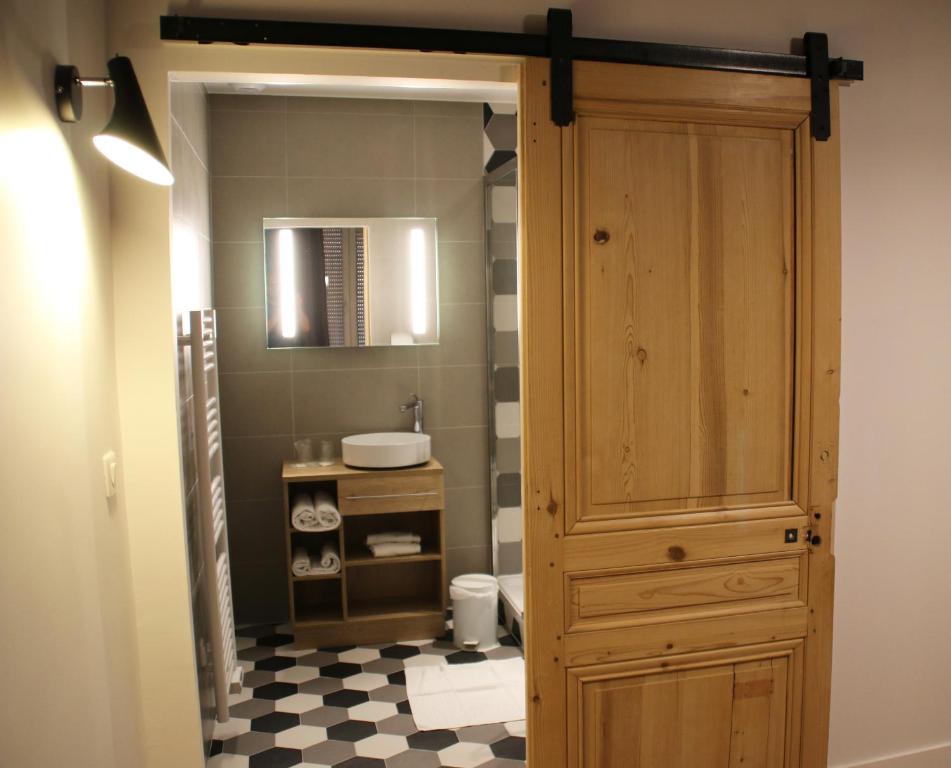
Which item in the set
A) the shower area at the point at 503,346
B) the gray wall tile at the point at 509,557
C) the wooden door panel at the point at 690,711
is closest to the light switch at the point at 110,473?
the wooden door panel at the point at 690,711

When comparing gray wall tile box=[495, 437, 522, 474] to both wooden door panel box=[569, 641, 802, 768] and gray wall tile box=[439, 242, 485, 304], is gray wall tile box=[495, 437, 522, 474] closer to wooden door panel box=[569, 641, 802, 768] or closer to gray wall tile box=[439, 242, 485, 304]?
gray wall tile box=[439, 242, 485, 304]

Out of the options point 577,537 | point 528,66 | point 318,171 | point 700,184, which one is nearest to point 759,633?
point 577,537

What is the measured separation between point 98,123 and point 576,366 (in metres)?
1.26

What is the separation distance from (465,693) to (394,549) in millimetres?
786

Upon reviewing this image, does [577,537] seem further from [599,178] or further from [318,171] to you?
[318,171]

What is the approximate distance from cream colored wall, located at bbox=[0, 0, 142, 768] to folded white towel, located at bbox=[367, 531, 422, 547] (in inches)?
76.4

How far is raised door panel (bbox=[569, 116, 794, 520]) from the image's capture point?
6.70 feet

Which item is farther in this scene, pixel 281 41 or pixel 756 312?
pixel 756 312

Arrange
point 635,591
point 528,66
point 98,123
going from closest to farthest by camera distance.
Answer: point 98,123 < point 528,66 < point 635,591

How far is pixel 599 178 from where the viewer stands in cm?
203

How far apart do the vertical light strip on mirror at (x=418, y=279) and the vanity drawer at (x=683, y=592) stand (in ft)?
7.11

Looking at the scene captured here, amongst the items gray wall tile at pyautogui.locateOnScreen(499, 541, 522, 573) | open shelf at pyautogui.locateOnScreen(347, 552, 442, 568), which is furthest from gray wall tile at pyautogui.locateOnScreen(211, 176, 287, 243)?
gray wall tile at pyautogui.locateOnScreen(499, 541, 522, 573)

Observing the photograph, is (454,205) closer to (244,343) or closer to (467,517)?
(244,343)

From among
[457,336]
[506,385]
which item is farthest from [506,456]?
[457,336]
